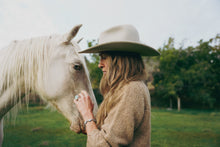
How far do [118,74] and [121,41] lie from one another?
25 cm

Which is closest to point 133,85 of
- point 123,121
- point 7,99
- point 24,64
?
point 123,121

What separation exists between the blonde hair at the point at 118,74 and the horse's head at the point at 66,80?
1.79ft

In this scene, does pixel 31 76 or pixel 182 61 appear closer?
pixel 31 76

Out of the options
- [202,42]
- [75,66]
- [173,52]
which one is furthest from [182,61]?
[75,66]

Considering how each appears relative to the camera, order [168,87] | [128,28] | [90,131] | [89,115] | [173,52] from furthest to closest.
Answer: [173,52], [168,87], [128,28], [89,115], [90,131]

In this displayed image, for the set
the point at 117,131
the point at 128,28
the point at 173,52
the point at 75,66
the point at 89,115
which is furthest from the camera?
the point at 173,52

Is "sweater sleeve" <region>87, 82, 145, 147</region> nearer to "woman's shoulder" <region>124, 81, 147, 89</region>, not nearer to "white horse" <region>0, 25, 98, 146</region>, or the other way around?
"woman's shoulder" <region>124, 81, 147, 89</region>

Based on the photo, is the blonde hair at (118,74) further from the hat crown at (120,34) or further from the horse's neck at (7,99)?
the horse's neck at (7,99)

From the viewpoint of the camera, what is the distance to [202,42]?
20.7 m

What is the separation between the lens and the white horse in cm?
173

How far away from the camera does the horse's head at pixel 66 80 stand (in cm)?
171

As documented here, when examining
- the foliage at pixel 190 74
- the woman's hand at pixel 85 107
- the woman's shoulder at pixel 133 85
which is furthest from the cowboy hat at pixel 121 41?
the foliage at pixel 190 74

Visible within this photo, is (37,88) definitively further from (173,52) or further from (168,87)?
(173,52)

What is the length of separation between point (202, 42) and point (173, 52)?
160 inches
